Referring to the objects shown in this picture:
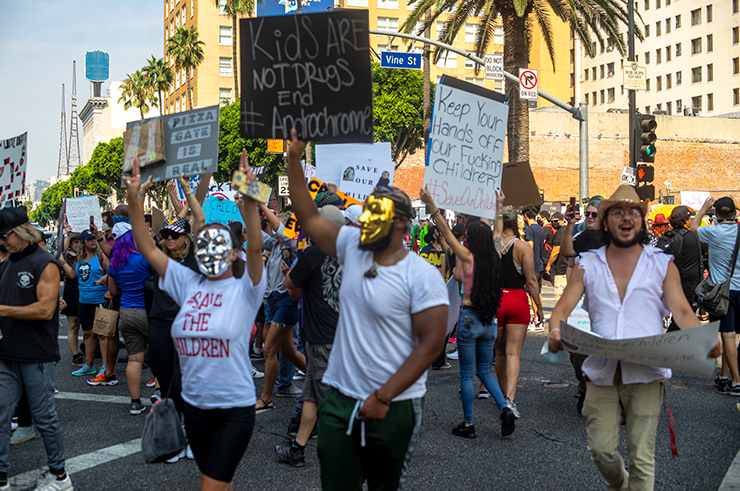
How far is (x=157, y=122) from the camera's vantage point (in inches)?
193

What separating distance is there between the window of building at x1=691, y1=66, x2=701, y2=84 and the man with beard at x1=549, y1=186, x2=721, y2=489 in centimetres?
7260

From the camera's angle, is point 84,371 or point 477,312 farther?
point 84,371

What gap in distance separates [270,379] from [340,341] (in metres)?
3.85

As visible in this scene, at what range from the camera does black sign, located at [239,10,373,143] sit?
379 cm

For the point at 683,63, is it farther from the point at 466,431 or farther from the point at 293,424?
the point at 293,424

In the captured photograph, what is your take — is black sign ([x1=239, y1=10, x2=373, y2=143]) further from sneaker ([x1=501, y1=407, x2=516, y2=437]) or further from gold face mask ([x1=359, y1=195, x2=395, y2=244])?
sneaker ([x1=501, y1=407, x2=516, y2=437])

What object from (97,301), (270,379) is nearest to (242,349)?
(270,379)

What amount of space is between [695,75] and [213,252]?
74478 mm

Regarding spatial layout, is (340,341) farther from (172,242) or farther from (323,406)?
(172,242)

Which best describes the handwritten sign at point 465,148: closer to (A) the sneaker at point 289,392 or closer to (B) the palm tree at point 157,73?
(A) the sneaker at point 289,392

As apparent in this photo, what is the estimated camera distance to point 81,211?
34.9 ft

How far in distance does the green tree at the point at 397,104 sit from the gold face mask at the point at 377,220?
36.6m

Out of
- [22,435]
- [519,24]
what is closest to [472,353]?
[22,435]

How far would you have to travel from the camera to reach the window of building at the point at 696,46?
219 feet
